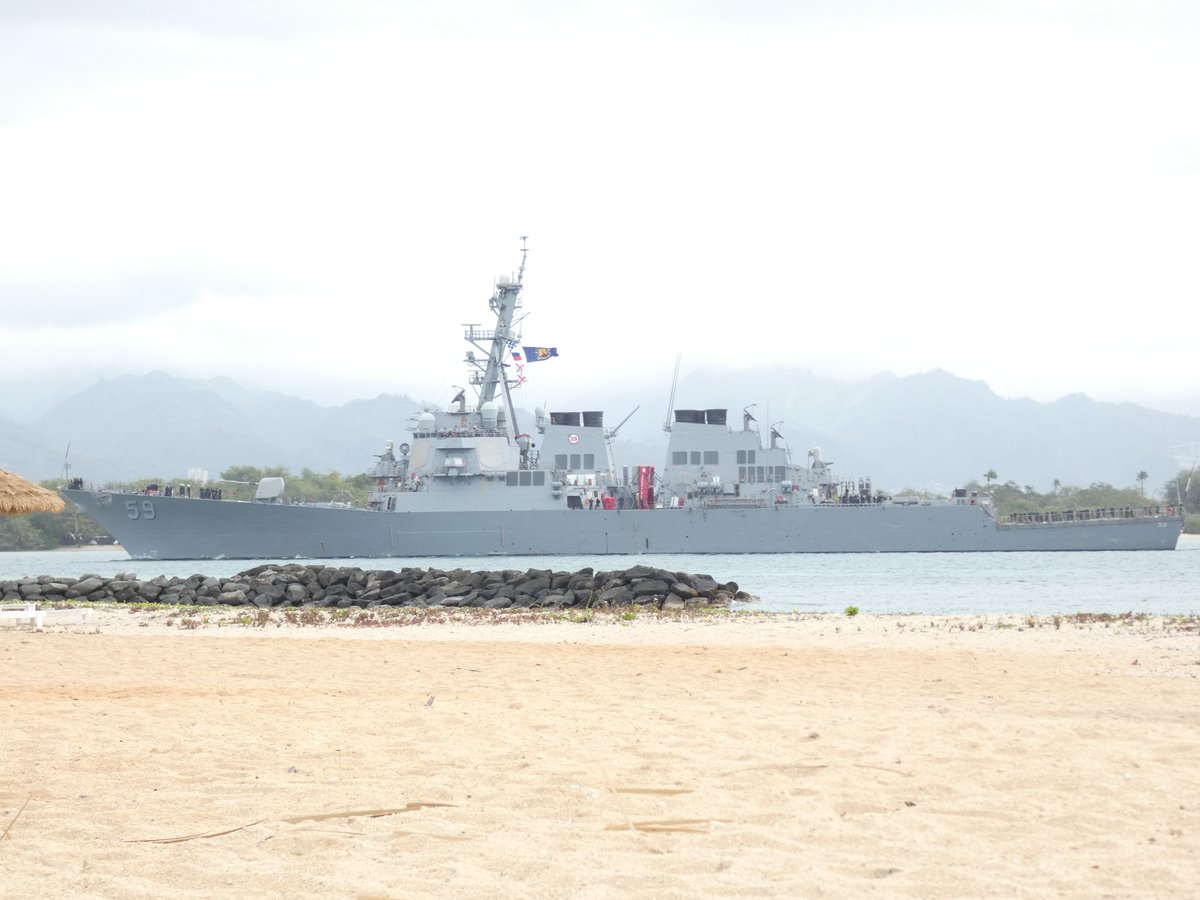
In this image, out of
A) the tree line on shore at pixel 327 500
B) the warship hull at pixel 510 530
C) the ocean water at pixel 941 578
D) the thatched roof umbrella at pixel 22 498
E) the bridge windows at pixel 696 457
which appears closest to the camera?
the thatched roof umbrella at pixel 22 498

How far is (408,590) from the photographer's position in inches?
795

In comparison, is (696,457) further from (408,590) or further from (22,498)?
(22,498)

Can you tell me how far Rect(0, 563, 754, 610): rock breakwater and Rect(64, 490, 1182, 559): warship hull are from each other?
72.4 feet

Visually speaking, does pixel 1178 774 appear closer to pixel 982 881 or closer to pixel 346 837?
pixel 982 881

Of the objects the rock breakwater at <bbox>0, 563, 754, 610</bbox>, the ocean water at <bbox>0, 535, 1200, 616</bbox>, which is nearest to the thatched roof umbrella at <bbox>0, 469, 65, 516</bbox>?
the rock breakwater at <bbox>0, 563, 754, 610</bbox>

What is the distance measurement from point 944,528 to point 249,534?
2598 centimetres

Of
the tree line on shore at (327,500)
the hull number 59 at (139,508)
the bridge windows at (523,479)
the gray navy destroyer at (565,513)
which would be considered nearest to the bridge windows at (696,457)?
the gray navy destroyer at (565,513)

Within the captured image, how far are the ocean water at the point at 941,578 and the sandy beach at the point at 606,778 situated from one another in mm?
10049

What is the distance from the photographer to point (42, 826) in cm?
458

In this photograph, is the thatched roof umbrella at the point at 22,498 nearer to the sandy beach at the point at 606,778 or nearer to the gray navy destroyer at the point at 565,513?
the sandy beach at the point at 606,778

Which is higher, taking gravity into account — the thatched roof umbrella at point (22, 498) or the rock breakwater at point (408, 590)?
the thatched roof umbrella at point (22, 498)

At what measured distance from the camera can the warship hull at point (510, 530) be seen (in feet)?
146

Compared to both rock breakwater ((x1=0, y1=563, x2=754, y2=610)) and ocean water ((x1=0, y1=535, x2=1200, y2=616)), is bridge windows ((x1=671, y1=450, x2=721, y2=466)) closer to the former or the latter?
ocean water ((x1=0, y1=535, x2=1200, y2=616))

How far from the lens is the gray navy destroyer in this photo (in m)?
44.5
